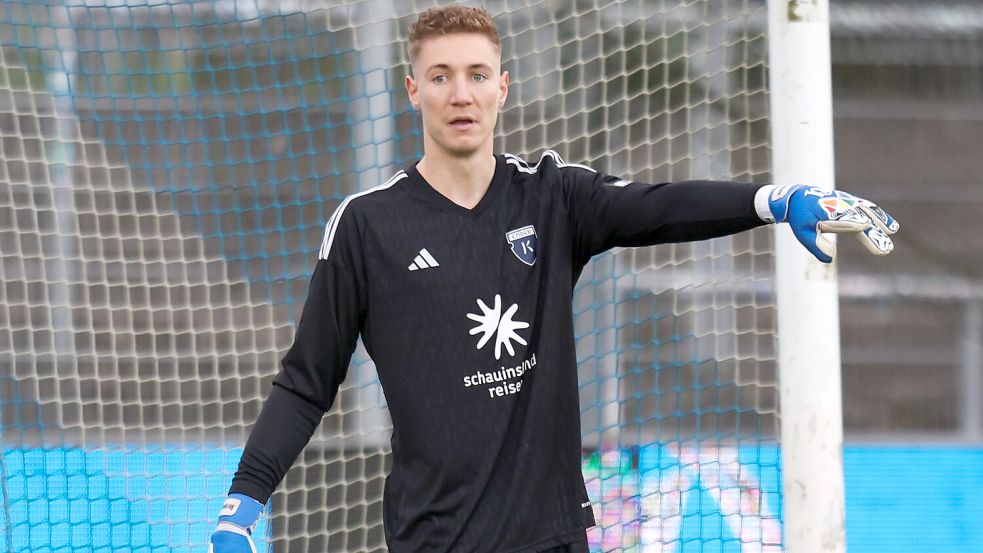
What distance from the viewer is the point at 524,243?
224cm

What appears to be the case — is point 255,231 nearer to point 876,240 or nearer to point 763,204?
point 763,204

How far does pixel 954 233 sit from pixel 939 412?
39.6 inches

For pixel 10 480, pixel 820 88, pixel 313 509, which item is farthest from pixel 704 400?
pixel 10 480

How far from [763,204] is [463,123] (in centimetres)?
55

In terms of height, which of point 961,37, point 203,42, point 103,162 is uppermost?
point 961,37

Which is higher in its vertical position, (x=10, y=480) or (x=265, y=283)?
(x=265, y=283)

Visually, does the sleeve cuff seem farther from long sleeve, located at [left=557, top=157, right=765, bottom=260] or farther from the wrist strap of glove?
the wrist strap of glove

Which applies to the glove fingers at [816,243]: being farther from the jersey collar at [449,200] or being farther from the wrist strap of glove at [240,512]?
the wrist strap of glove at [240,512]

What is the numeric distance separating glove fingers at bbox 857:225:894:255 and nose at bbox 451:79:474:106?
0.71 metres

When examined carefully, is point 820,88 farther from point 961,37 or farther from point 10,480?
point 961,37

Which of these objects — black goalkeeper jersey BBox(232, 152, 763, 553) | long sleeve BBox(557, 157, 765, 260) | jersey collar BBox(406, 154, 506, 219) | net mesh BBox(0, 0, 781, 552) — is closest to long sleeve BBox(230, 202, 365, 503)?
black goalkeeper jersey BBox(232, 152, 763, 553)

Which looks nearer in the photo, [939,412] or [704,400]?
[704,400]

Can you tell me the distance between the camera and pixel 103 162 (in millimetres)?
4012

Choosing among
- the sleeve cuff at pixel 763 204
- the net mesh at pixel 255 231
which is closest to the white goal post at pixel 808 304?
the net mesh at pixel 255 231
